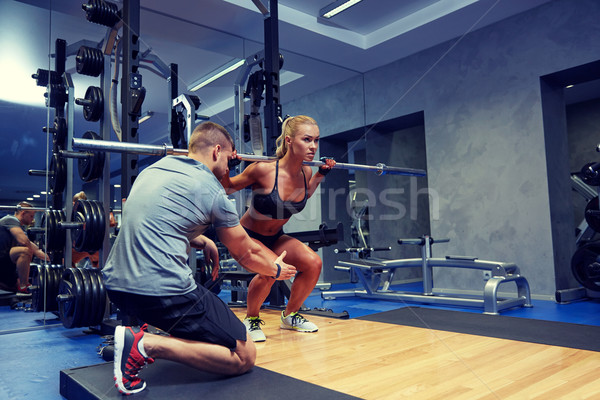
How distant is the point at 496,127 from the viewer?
16.0 ft

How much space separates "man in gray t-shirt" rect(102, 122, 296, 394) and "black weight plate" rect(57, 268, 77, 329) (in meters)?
1.19

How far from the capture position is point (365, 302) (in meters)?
4.72

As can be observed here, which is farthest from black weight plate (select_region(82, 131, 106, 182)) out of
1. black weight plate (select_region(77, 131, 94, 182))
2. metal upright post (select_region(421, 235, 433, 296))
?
metal upright post (select_region(421, 235, 433, 296))

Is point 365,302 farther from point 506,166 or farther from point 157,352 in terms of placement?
point 157,352

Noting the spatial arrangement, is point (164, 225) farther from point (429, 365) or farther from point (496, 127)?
point (496, 127)

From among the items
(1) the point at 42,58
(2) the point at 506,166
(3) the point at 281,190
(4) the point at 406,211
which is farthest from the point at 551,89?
(1) the point at 42,58

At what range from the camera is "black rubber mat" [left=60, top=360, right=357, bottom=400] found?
5.24 ft

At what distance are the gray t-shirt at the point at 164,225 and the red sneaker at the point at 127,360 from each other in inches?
7.1

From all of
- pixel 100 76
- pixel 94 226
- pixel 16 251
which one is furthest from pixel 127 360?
pixel 16 251

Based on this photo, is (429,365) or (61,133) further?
(61,133)

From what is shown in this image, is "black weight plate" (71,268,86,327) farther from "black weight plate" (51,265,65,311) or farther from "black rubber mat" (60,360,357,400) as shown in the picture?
"black rubber mat" (60,360,357,400)

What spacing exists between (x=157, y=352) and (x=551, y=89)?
4.78 metres

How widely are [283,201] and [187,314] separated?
1149 millimetres

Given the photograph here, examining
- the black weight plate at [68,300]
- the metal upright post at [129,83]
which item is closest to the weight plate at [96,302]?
the black weight plate at [68,300]
